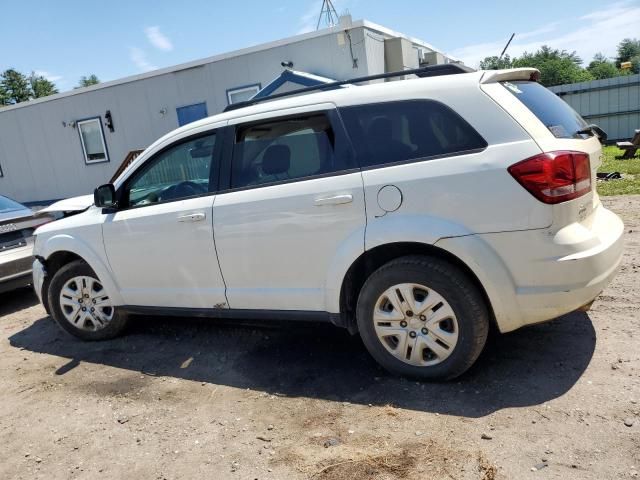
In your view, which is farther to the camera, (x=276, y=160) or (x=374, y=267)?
(x=276, y=160)

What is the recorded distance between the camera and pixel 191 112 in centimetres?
1285

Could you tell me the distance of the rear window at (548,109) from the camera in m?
2.97

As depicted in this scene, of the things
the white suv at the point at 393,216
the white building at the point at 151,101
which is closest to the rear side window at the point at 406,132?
the white suv at the point at 393,216

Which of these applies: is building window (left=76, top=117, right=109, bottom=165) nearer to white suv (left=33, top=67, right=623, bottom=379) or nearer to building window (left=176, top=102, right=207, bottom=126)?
building window (left=176, top=102, right=207, bottom=126)

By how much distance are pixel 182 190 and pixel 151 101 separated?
10.5 m

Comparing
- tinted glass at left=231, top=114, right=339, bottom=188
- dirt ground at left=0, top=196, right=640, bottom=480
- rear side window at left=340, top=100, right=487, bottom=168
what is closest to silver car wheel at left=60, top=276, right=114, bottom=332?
dirt ground at left=0, top=196, right=640, bottom=480

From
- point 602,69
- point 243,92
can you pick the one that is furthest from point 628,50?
point 243,92

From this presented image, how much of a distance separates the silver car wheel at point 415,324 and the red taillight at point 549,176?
0.81 m

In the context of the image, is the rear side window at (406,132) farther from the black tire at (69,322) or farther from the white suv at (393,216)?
the black tire at (69,322)

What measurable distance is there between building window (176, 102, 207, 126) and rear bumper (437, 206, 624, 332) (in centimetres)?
1100

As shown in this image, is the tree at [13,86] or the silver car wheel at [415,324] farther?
the tree at [13,86]

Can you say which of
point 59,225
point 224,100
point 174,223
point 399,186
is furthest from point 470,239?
point 224,100

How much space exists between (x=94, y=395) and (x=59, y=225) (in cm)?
178

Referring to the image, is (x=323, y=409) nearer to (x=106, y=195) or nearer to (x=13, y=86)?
(x=106, y=195)
